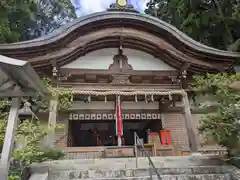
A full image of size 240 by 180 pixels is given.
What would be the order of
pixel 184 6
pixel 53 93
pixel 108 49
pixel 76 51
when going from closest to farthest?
pixel 53 93 < pixel 76 51 < pixel 108 49 < pixel 184 6

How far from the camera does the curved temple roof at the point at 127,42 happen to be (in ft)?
25.8

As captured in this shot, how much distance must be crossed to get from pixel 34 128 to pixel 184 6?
12225mm

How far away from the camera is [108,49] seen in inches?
357

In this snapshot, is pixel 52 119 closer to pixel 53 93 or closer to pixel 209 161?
pixel 53 93

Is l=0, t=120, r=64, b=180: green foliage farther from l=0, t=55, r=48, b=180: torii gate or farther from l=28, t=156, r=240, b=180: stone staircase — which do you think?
l=0, t=55, r=48, b=180: torii gate

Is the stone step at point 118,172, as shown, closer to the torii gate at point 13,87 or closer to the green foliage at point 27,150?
the green foliage at point 27,150

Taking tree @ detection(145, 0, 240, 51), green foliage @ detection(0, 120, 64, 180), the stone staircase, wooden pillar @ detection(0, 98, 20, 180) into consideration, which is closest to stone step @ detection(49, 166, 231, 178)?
the stone staircase

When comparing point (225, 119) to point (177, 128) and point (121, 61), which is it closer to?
point (177, 128)

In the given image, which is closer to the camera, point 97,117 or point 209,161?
point 209,161

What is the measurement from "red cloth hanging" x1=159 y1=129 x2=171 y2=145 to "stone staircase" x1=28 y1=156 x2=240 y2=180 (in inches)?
135

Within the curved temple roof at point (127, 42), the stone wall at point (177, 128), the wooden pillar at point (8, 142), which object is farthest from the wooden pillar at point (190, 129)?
the wooden pillar at point (8, 142)

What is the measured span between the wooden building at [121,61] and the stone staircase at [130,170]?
204cm

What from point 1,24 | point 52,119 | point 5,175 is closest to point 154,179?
point 5,175

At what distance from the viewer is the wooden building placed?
800 centimetres
